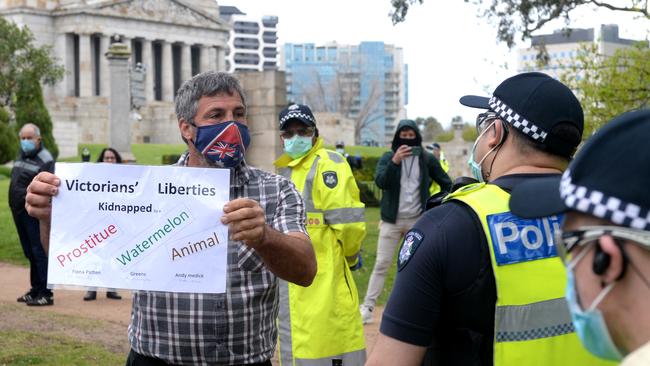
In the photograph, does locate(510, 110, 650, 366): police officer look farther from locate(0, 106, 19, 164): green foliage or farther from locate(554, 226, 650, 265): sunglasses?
locate(0, 106, 19, 164): green foliage

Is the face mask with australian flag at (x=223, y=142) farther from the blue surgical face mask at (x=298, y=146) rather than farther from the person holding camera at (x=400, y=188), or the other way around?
the person holding camera at (x=400, y=188)

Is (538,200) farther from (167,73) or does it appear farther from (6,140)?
(167,73)

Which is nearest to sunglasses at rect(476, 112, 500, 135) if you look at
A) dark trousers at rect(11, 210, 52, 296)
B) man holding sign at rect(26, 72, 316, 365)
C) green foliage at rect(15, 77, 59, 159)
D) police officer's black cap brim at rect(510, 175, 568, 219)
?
man holding sign at rect(26, 72, 316, 365)

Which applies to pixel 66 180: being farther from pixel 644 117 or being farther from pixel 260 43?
pixel 260 43

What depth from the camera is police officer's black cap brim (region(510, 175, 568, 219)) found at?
2.20 meters

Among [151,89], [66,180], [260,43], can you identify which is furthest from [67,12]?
[260,43]

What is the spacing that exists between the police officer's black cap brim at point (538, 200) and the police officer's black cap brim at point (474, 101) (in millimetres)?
1447

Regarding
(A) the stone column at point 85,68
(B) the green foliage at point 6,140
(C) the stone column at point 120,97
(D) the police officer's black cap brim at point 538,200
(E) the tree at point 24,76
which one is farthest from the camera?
(A) the stone column at point 85,68

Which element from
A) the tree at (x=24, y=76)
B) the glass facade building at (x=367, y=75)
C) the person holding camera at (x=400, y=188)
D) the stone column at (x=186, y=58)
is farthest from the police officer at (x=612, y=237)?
the glass facade building at (x=367, y=75)

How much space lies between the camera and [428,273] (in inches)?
123

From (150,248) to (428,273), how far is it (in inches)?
47.6

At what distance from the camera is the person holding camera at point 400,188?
34.6ft

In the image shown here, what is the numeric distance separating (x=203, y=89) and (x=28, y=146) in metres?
7.60

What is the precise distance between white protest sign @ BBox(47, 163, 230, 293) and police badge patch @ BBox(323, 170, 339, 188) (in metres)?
3.31
